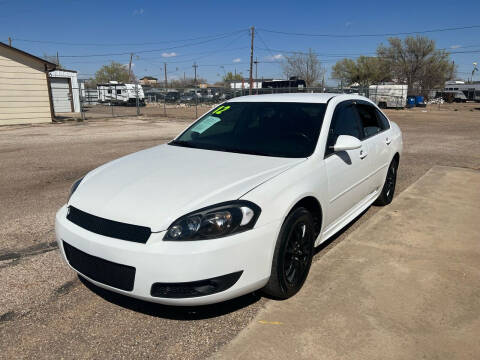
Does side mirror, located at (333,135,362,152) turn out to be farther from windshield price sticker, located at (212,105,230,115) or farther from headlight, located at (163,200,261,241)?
windshield price sticker, located at (212,105,230,115)

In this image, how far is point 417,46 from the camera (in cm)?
5494

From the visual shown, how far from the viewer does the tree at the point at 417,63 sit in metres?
54.6

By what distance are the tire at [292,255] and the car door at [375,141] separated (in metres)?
1.58

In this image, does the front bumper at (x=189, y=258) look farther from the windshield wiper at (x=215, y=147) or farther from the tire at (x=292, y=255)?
the windshield wiper at (x=215, y=147)

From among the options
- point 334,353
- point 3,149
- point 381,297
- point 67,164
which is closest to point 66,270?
point 334,353

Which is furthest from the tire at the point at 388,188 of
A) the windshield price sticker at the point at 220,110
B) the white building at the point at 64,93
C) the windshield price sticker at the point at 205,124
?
the white building at the point at 64,93

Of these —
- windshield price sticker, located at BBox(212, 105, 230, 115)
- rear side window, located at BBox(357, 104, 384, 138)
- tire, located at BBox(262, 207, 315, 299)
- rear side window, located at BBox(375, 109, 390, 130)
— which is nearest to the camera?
tire, located at BBox(262, 207, 315, 299)

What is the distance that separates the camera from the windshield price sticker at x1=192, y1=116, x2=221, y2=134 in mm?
4104

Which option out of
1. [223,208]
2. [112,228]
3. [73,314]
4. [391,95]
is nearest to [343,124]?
[223,208]

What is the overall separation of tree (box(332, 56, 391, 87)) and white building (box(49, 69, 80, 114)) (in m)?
41.8

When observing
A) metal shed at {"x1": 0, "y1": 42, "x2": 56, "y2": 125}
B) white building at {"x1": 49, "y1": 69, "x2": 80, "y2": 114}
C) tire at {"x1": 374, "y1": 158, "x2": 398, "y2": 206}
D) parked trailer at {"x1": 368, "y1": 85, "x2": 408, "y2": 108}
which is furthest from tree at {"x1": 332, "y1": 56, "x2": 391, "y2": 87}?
tire at {"x1": 374, "y1": 158, "x2": 398, "y2": 206}

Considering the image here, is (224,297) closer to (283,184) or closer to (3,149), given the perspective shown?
(283,184)

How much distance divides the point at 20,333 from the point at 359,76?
216ft

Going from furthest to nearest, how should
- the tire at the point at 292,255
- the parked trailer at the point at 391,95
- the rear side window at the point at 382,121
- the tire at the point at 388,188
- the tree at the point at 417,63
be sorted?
the tree at the point at 417,63 → the parked trailer at the point at 391,95 → the tire at the point at 388,188 → the rear side window at the point at 382,121 → the tire at the point at 292,255
